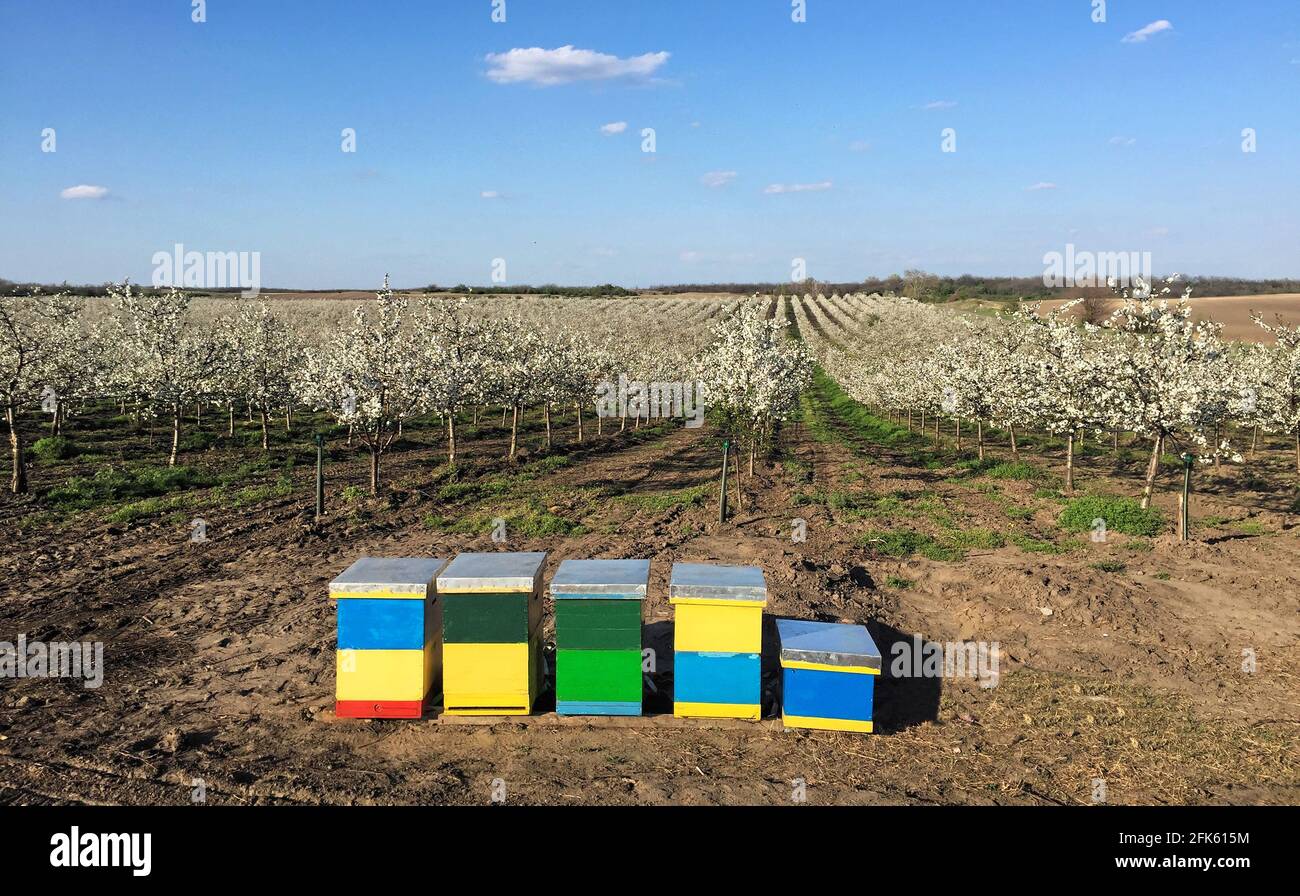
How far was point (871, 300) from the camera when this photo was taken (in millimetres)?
156625

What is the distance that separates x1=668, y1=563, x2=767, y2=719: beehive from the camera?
9.85 meters

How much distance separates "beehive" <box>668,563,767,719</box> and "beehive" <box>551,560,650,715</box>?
548 millimetres

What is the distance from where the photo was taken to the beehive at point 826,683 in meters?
9.77

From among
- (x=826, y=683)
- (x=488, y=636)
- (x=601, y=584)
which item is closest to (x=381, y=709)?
(x=488, y=636)

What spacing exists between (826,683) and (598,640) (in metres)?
3.00

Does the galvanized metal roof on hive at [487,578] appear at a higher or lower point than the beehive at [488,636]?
higher

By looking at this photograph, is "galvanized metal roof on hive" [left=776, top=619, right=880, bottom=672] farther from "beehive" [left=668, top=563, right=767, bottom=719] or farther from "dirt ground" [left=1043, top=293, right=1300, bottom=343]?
"dirt ground" [left=1043, top=293, right=1300, bottom=343]

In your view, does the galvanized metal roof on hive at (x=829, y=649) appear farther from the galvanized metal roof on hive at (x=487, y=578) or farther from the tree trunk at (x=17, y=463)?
the tree trunk at (x=17, y=463)

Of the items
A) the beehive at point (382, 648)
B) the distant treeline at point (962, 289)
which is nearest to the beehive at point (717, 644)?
the beehive at point (382, 648)

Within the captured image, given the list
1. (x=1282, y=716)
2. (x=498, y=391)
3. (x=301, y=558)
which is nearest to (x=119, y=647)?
(x=301, y=558)

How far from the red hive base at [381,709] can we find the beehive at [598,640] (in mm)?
1839

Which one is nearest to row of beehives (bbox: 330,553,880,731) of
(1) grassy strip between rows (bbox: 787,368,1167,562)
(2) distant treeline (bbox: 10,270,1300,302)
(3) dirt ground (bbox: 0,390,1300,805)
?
(3) dirt ground (bbox: 0,390,1300,805)
